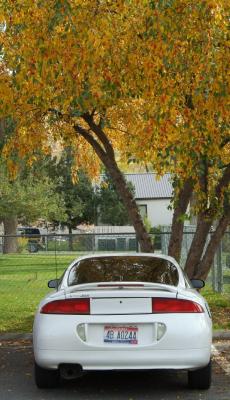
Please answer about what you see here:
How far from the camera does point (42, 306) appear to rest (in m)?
6.84

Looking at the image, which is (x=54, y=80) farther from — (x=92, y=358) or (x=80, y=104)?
(x=92, y=358)

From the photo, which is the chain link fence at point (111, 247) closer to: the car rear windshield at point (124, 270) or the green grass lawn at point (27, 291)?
the green grass lawn at point (27, 291)

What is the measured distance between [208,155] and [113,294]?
11.3ft

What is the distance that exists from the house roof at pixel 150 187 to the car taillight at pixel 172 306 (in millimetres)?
55037

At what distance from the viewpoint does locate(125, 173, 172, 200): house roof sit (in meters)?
62.6

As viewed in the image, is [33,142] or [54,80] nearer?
[54,80]

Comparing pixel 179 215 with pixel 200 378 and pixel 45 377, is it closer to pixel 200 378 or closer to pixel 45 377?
pixel 200 378

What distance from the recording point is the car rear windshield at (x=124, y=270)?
7441 millimetres

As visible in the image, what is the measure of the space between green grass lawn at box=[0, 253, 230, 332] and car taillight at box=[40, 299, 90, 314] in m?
4.39

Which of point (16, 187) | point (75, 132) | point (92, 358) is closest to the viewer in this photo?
point (92, 358)

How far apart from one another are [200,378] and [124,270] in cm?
142

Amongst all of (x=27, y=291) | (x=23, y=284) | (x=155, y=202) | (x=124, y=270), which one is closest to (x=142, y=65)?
(x=124, y=270)

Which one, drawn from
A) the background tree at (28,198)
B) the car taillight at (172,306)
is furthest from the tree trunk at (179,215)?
the background tree at (28,198)

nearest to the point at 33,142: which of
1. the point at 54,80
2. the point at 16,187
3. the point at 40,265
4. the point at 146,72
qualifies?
the point at 54,80
